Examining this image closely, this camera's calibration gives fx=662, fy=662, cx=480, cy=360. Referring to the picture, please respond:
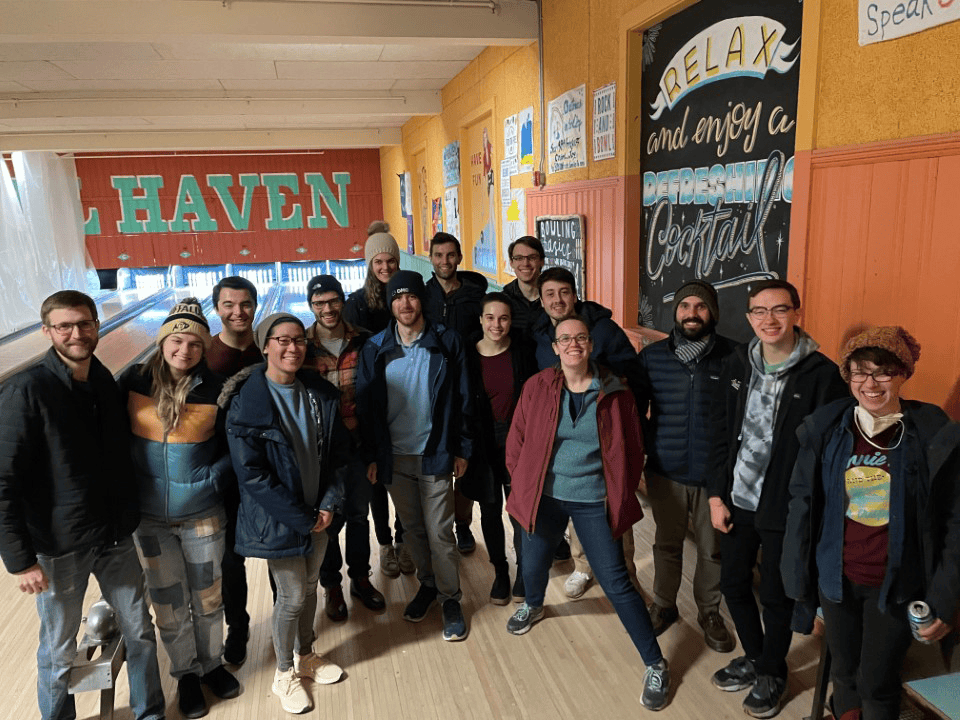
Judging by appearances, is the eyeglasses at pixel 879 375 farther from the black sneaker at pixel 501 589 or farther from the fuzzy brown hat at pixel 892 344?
the black sneaker at pixel 501 589

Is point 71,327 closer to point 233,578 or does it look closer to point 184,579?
point 184,579

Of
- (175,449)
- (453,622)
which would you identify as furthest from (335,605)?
(175,449)

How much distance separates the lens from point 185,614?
2367 mm

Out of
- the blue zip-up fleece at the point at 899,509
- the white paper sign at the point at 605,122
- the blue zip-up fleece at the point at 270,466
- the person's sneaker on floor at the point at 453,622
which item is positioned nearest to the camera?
the blue zip-up fleece at the point at 899,509

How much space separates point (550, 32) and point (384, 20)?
1.24 metres

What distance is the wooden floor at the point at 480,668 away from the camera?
239 cm

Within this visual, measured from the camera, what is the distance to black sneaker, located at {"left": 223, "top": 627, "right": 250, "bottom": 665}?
267 cm

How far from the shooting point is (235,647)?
267 cm

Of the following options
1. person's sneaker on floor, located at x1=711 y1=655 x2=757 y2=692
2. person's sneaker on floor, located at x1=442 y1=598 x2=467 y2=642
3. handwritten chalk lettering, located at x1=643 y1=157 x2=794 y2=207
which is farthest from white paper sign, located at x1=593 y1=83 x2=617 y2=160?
person's sneaker on floor, located at x1=711 y1=655 x2=757 y2=692

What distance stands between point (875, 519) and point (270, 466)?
1.83 metres

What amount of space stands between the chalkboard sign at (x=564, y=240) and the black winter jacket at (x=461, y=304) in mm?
1351

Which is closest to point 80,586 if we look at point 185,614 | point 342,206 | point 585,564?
point 185,614

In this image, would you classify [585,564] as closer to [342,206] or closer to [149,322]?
[149,322]

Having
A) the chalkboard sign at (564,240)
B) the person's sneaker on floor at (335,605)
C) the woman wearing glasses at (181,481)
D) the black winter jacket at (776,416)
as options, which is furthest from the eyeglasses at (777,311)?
the chalkboard sign at (564,240)
